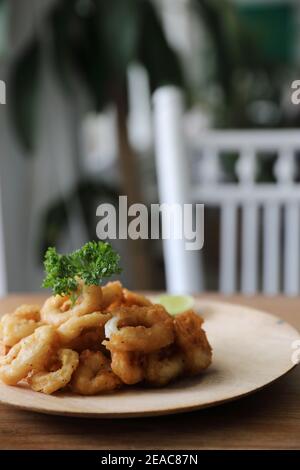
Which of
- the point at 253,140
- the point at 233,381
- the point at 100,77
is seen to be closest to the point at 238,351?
the point at 233,381

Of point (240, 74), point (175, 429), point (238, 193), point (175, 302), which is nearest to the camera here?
point (175, 429)

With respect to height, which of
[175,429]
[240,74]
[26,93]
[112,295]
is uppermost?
[240,74]

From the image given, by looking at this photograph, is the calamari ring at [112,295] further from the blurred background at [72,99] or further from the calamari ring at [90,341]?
the blurred background at [72,99]

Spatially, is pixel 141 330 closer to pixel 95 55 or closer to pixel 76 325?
pixel 76 325

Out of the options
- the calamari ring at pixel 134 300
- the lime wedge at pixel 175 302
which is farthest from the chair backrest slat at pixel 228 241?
the calamari ring at pixel 134 300

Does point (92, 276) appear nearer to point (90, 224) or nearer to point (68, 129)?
point (90, 224)

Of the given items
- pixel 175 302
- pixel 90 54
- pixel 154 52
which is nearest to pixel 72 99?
pixel 90 54
